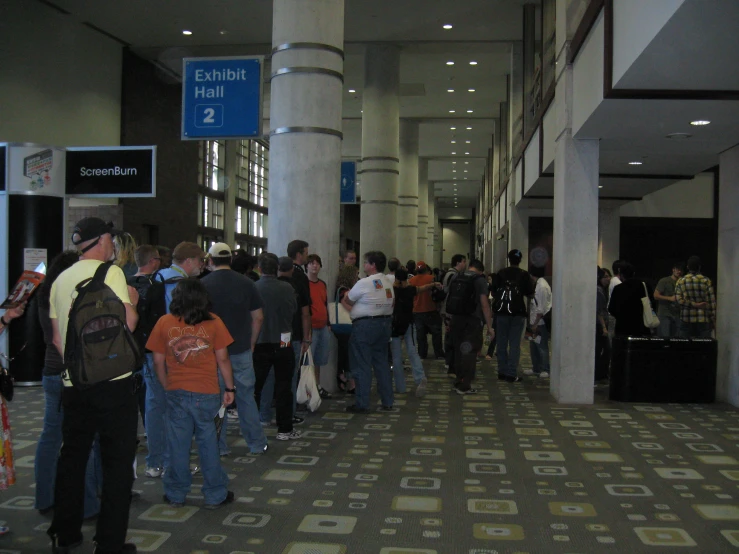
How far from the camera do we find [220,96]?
9117 mm

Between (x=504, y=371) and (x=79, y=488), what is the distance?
7.70m

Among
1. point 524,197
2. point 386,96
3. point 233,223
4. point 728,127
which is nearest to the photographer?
point 728,127

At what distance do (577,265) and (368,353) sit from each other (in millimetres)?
Result: 2877

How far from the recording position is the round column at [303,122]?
8.77 m

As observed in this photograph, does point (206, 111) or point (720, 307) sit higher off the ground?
point (206, 111)

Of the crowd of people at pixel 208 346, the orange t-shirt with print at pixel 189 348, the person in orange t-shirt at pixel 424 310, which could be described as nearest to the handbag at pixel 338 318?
the crowd of people at pixel 208 346

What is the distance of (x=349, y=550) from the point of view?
3.98m

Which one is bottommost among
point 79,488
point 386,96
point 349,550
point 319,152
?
point 349,550

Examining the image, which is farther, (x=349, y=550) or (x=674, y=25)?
(x=674, y=25)

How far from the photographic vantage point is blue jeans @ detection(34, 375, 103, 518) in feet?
14.1

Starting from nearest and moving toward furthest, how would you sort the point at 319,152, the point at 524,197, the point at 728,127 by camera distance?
the point at 728,127 → the point at 319,152 → the point at 524,197

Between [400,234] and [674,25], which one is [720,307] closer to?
[674,25]

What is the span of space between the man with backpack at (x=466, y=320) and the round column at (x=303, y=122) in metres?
1.79

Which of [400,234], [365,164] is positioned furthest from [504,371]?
[400,234]
